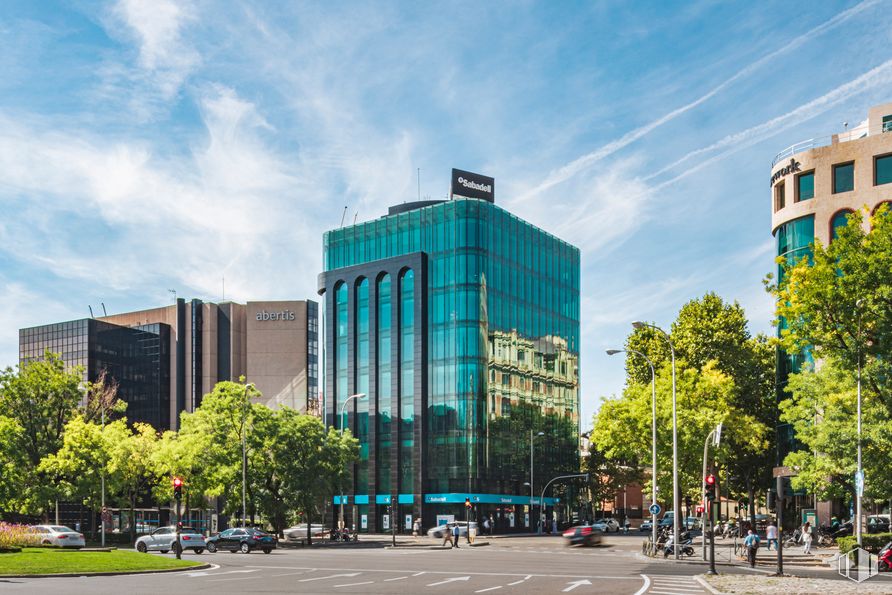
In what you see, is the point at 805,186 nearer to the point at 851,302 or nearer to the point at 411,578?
the point at 851,302

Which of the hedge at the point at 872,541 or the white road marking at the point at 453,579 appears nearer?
the white road marking at the point at 453,579

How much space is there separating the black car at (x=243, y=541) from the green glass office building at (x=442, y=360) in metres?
38.6

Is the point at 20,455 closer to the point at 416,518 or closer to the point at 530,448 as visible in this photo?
the point at 416,518

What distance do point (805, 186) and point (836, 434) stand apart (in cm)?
2889

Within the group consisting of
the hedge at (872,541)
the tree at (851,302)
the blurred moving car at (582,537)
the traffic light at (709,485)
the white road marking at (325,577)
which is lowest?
the blurred moving car at (582,537)

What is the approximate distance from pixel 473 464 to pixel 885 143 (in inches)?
1847

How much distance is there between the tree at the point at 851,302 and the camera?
3441 centimetres

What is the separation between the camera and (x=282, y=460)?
66125 millimetres

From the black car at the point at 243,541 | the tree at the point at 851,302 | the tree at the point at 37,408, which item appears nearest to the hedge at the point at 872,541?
the tree at the point at 851,302

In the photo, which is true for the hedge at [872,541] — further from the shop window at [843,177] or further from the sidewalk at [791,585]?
the shop window at [843,177]

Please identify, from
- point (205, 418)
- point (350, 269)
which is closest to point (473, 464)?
point (350, 269)

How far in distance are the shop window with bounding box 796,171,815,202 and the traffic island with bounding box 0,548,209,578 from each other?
4891cm

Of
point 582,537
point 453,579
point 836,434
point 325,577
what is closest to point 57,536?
point 325,577

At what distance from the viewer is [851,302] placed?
34.8 metres
